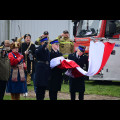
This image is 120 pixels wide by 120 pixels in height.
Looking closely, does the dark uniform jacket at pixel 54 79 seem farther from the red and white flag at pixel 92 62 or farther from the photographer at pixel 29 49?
the photographer at pixel 29 49

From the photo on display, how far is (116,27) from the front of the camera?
14.1 metres

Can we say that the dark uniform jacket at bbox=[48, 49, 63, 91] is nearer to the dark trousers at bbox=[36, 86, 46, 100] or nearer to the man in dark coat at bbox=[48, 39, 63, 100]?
the man in dark coat at bbox=[48, 39, 63, 100]

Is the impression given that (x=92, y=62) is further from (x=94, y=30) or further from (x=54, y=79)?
(x=94, y=30)

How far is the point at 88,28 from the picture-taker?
15195 mm

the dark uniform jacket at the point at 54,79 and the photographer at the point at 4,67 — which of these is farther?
the dark uniform jacket at the point at 54,79

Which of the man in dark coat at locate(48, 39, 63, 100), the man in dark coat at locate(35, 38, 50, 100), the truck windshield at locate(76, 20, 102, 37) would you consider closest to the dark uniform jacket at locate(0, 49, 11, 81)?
the man in dark coat at locate(35, 38, 50, 100)

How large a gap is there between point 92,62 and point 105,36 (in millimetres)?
6409

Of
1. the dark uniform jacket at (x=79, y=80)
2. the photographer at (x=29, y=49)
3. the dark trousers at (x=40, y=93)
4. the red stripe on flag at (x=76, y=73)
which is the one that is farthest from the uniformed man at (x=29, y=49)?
the dark trousers at (x=40, y=93)

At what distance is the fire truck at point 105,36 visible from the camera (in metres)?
14.0

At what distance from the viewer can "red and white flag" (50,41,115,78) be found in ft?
26.9

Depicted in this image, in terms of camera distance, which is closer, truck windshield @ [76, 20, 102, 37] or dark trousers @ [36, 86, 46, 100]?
dark trousers @ [36, 86, 46, 100]

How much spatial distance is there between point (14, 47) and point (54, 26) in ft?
33.2

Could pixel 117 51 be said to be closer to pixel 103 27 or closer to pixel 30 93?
pixel 103 27
